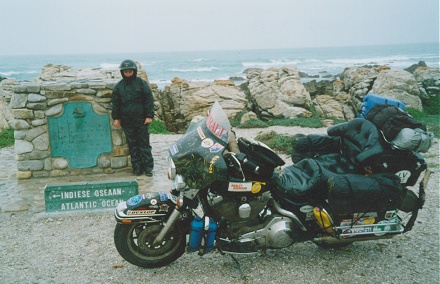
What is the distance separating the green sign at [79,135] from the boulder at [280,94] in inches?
345

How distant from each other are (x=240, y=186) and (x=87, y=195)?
2.53 metres

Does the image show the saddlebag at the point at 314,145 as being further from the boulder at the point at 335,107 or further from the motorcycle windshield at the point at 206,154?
the boulder at the point at 335,107

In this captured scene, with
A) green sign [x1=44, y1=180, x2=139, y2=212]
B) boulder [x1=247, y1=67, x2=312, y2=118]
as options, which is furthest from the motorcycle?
boulder [x1=247, y1=67, x2=312, y2=118]

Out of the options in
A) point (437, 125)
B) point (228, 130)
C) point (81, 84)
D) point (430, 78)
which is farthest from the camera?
point (430, 78)

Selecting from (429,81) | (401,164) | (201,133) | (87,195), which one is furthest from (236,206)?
(429,81)

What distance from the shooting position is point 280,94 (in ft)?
51.7

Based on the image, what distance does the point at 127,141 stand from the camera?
6695 mm

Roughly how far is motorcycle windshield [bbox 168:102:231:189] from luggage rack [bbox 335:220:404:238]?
131cm

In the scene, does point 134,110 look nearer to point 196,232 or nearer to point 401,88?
point 196,232

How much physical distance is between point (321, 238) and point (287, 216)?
0.40 metres

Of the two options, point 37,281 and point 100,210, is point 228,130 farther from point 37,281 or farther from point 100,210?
point 100,210

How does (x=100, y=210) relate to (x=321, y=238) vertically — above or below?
below

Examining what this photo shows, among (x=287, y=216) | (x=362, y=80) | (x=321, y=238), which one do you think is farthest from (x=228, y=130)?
(x=362, y=80)

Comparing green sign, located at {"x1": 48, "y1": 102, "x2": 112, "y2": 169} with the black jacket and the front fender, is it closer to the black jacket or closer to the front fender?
the black jacket
